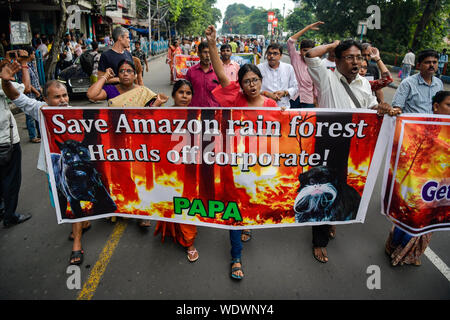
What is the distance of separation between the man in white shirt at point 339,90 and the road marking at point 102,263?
7.10 ft

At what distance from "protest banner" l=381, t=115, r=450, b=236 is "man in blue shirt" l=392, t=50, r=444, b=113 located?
125 centimetres

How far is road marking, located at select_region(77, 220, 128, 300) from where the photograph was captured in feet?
8.73

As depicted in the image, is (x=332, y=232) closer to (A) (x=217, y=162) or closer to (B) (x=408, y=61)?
(A) (x=217, y=162)

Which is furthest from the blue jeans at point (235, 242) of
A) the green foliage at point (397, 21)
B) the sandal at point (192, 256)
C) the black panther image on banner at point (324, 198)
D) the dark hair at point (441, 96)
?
the green foliage at point (397, 21)

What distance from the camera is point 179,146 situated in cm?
266

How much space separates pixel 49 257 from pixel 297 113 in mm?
2859

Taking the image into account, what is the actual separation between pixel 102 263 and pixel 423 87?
412 centimetres

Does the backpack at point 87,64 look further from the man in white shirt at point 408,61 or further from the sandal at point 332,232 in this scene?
the man in white shirt at point 408,61

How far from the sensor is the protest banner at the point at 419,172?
2.47 meters

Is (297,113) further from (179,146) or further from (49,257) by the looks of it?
(49,257)

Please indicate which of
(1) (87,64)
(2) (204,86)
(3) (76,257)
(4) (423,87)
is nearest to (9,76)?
(3) (76,257)

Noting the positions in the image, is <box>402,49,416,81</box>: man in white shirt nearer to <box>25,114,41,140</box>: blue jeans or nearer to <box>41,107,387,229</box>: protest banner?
<box>41,107,387,229</box>: protest banner

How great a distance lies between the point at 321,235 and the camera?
313 cm
